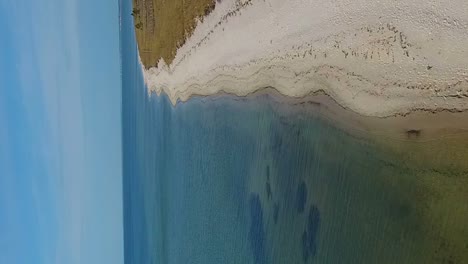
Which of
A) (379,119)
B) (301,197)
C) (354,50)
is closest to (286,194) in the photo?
(301,197)

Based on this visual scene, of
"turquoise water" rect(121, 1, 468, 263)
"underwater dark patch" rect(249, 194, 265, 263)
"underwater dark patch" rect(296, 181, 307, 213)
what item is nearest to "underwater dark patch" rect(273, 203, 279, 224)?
"turquoise water" rect(121, 1, 468, 263)

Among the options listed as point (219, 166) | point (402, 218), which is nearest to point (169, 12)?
point (219, 166)

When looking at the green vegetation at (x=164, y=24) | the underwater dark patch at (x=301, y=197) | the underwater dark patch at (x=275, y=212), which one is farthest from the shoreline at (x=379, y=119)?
the green vegetation at (x=164, y=24)

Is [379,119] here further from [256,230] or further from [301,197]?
[256,230]


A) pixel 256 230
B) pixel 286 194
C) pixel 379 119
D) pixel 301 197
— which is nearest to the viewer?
pixel 379 119

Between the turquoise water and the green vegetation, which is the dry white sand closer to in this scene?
the turquoise water

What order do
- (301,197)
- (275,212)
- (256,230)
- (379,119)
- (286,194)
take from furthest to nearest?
(256,230) < (275,212) < (286,194) < (301,197) < (379,119)
